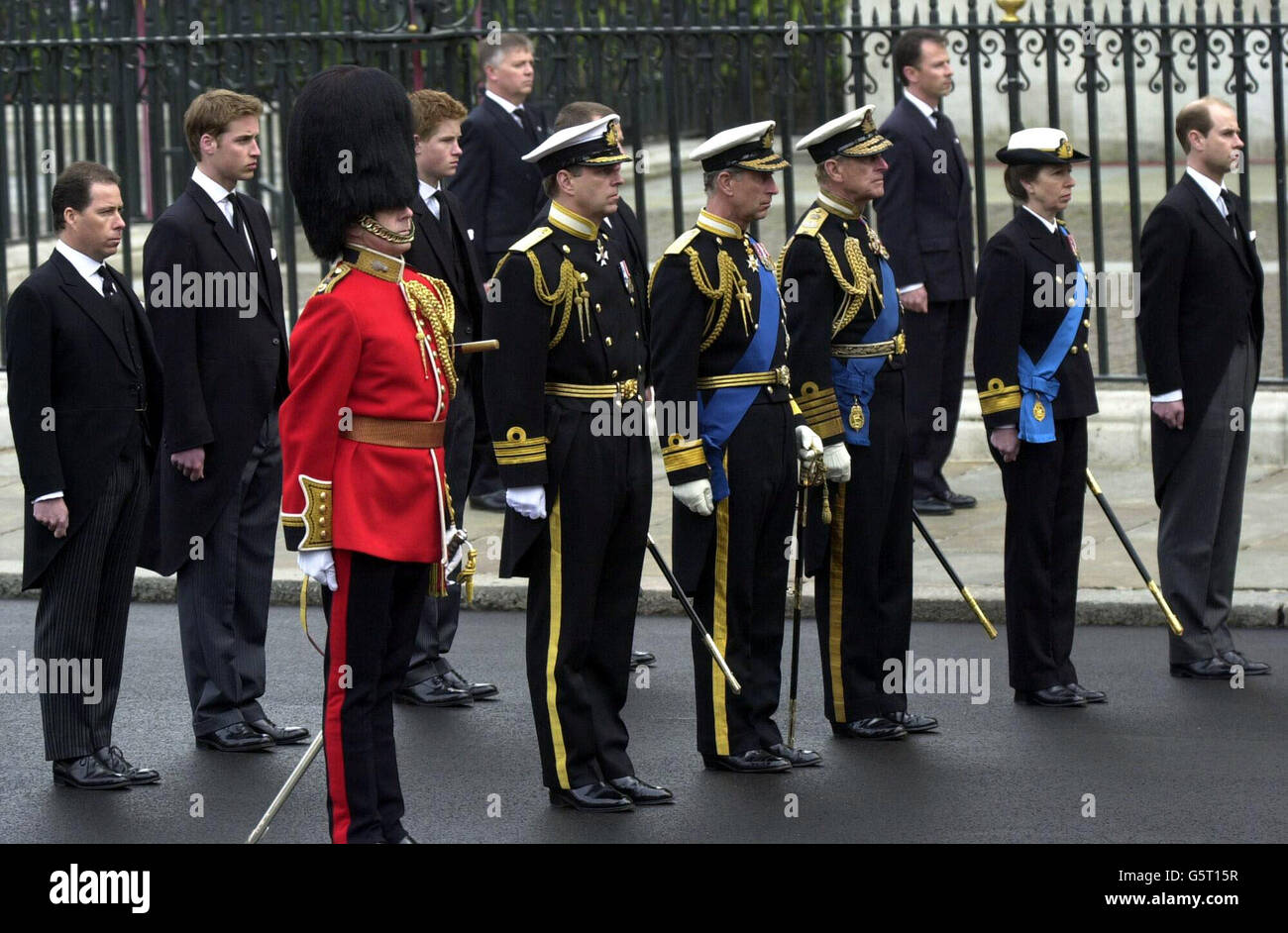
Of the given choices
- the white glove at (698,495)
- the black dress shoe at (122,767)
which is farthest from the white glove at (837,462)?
the black dress shoe at (122,767)

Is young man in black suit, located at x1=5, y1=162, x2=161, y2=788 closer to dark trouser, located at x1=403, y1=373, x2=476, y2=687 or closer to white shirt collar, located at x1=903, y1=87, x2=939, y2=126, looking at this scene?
dark trouser, located at x1=403, y1=373, x2=476, y2=687

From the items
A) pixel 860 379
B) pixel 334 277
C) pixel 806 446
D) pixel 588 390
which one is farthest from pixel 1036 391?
pixel 334 277

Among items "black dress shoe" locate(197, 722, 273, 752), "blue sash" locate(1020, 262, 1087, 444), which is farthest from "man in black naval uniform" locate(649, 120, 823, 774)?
"black dress shoe" locate(197, 722, 273, 752)

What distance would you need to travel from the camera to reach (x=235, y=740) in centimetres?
798

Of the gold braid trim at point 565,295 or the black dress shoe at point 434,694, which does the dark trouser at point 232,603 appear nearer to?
the black dress shoe at point 434,694

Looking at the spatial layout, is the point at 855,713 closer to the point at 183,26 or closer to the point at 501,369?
the point at 501,369

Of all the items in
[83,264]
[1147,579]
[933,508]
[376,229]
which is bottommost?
[933,508]

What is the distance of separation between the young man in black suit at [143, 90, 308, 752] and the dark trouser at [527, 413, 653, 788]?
1.33m

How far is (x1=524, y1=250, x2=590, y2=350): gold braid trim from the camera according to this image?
6977 millimetres

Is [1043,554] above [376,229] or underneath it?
underneath

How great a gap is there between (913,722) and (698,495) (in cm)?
139

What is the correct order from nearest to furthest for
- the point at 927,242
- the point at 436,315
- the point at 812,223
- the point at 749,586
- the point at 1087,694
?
the point at 436,315, the point at 749,586, the point at 812,223, the point at 1087,694, the point at 927,242

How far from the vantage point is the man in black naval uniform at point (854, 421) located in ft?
25.5

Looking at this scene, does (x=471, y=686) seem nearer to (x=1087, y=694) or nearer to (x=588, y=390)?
(x=588, y=390)
